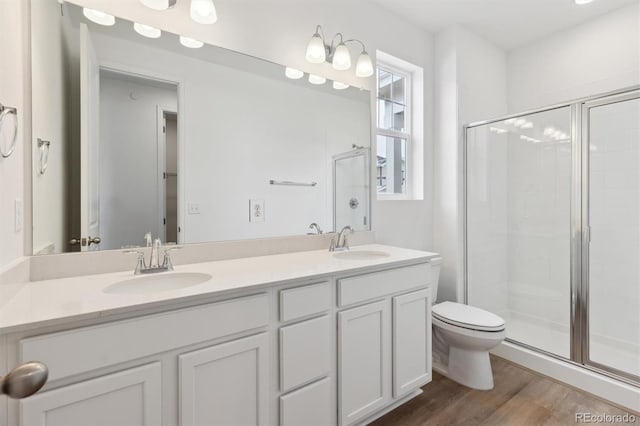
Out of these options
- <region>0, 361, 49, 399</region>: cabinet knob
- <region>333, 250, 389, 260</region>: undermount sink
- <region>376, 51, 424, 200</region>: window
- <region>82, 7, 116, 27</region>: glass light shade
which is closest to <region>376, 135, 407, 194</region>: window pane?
<region>376, 51, 424, 200</region>: window

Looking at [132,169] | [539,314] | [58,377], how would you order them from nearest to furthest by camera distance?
[58,377] < [132,169] < [539,314]

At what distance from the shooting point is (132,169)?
1.44m

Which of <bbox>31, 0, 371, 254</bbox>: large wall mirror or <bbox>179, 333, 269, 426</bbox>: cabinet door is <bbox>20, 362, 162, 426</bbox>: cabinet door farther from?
<bbox>31, 0, 371, 254</bbox>: large wall mirror

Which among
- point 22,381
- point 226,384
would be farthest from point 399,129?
point 22,381

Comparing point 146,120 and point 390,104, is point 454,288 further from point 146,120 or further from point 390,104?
point 146,120

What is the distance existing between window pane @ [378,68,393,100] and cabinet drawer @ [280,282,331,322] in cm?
183

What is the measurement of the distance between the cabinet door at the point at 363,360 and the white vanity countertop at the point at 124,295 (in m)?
0.25

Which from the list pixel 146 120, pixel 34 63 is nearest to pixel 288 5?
pixel 146 120

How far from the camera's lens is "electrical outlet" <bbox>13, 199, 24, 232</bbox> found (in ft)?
3.43

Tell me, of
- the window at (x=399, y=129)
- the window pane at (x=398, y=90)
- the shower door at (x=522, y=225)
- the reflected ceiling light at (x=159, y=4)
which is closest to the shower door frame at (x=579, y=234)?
the shower door at (x=522, y=225)

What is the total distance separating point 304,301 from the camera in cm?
130

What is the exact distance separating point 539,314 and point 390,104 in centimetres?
214

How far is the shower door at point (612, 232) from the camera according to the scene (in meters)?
2.08

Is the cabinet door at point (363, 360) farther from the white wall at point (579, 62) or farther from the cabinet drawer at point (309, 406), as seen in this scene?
the white wall at point (579, 62)
